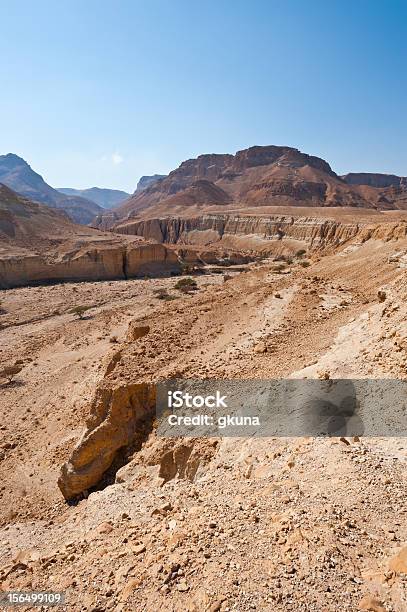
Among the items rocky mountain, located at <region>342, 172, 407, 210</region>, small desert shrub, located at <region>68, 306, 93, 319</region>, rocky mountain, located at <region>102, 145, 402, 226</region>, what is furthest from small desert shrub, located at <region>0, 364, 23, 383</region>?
rocky mountain, located at <region>342, 172, 407, 210</region>

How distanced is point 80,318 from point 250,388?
18.3m

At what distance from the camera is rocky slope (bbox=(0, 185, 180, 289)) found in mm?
36031

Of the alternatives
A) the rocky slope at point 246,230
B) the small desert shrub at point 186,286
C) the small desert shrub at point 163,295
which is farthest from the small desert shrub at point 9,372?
the rocky slope at point 246,230

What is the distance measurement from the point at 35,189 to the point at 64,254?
491ft

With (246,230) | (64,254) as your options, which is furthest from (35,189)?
(64,254)

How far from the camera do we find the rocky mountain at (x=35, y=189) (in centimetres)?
15481

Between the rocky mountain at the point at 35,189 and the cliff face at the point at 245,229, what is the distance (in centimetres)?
7956

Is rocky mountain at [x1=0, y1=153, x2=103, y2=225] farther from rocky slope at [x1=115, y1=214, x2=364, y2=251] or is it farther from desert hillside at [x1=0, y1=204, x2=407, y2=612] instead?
desert hillside at [x1=0, y1=204, x2=407, y2=612]

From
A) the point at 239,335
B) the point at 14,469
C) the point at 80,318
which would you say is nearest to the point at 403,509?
the point at 239,335

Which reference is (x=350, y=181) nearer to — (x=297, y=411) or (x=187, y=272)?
(x=187, y=272)

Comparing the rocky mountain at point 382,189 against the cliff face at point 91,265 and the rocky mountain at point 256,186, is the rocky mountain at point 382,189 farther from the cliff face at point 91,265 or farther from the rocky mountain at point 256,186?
the cliff face at point 91,265

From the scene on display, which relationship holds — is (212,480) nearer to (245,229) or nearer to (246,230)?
(246,230)

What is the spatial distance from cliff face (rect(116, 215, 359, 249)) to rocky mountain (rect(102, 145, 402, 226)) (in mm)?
10978

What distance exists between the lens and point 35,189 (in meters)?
169
